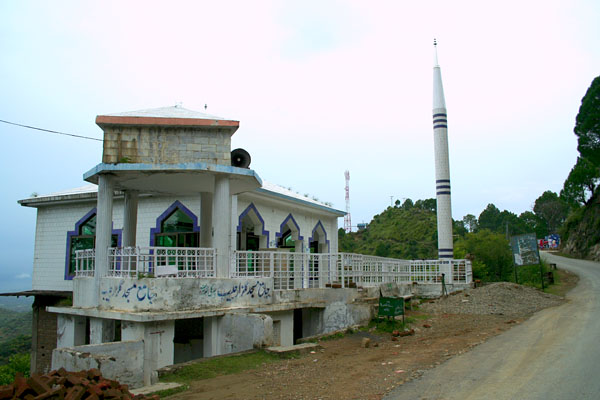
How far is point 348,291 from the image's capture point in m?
12.9

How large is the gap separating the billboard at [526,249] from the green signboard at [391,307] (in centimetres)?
1051

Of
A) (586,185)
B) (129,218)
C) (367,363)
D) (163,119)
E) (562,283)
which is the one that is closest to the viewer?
(367,363)

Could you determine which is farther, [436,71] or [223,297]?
[436,71]

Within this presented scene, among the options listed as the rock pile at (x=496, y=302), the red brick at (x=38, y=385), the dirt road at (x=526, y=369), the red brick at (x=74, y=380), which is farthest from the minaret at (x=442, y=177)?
the red brick at (x=38, y=385)

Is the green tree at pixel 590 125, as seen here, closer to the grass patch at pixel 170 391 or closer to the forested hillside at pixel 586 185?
the forested hillside at pixel 586 185

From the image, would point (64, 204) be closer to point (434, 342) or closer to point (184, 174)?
point (184, 174)

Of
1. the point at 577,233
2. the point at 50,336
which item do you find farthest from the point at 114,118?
the point at 577,233

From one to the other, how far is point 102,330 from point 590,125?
138ft

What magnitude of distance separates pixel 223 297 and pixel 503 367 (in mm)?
5654

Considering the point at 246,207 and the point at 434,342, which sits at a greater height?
the point at 246,207

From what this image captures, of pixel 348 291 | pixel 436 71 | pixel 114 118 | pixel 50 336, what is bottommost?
pixel 50 336

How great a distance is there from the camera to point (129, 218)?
12.8 metres

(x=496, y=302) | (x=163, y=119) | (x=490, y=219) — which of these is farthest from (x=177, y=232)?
(x=490, y=219)

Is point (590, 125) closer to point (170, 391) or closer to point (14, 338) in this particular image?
point (170, 391)
